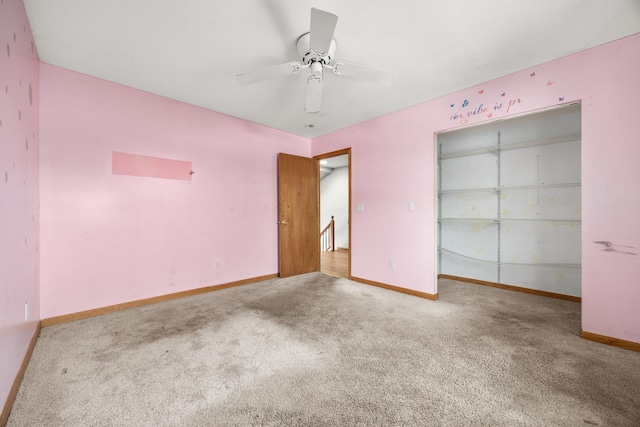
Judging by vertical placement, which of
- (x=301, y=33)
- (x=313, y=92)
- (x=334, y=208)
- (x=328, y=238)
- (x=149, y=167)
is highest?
(x=301, y=33)

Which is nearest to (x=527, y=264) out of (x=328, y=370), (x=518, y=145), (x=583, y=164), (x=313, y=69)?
(x=518, y=145)

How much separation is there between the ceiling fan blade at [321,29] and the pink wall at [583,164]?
6.37 feet

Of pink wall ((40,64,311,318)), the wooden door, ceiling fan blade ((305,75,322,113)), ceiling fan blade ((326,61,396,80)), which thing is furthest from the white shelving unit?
pink wall ((40,64,311,318))

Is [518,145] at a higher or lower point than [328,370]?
higher

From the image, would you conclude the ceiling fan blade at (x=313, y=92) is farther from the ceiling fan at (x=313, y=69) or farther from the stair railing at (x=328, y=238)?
the stair railing at (x=328, y=238)

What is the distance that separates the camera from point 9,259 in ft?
4.87

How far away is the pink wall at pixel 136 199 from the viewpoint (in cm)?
245

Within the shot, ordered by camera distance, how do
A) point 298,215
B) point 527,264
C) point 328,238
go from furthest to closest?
1. point 328,238
2. point 298,215
3. point 527,264

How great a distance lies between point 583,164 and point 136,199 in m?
4.46

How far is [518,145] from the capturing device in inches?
138

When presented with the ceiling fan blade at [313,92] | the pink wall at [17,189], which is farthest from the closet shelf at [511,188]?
the pink wall at [17,189]

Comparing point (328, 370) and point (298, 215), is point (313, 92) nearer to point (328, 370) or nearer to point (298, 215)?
point (328, 370)

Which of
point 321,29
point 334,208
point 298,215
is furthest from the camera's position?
point 334,208

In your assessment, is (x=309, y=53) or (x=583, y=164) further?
(x=583, y=164)
